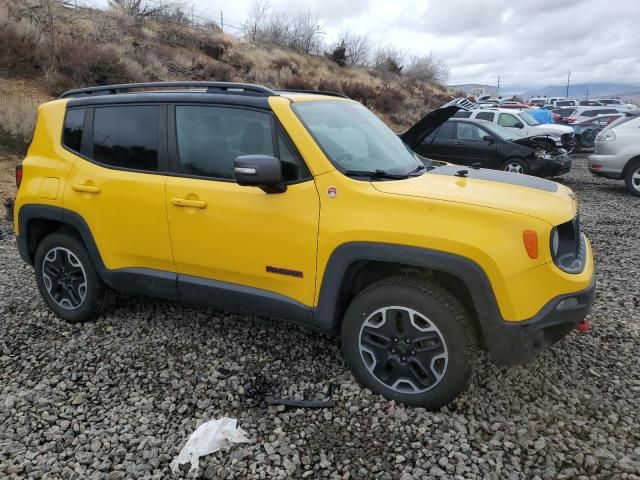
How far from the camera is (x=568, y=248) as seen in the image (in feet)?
10.0

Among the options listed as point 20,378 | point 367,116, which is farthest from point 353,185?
point 20,378

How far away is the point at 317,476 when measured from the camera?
102 inches

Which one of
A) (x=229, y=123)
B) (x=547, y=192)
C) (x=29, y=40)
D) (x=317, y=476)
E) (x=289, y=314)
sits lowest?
(x=317, y=476)

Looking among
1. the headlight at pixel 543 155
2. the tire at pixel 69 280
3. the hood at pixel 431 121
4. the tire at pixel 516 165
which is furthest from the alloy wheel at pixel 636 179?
Answer: the tire at pixel 69 280

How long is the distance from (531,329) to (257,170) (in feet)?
5.61

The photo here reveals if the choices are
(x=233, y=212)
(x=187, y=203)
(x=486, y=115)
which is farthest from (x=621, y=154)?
(x=187, y=203)

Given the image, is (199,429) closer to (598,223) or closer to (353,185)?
(353,185)

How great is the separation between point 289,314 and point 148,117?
175cm

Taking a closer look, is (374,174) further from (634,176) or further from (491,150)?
(634,176)

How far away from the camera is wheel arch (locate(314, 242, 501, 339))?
273 cm

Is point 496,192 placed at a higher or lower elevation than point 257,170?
lower

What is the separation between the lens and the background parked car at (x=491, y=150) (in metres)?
11.0

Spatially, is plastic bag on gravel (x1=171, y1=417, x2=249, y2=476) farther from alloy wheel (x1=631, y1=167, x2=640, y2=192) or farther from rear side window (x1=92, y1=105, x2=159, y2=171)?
alloy wheel (x1=631, y1=167, x2=640, y2=192)

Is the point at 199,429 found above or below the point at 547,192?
below
